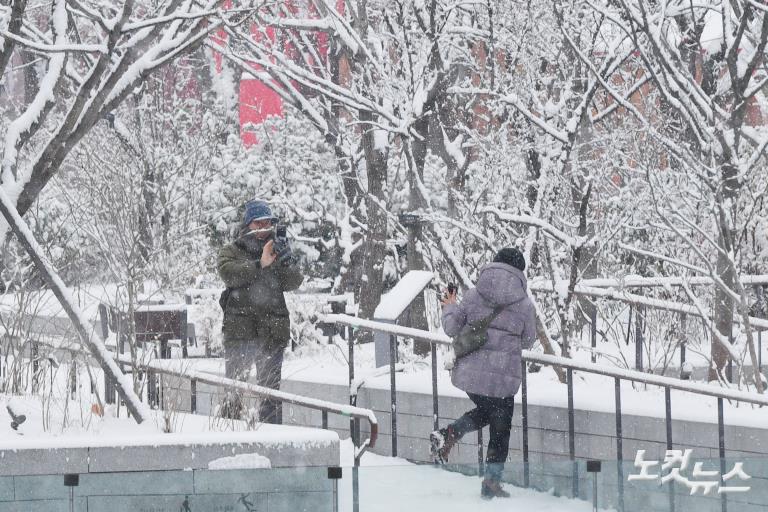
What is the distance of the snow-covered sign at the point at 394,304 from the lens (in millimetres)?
7582

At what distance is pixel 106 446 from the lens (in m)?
4.76

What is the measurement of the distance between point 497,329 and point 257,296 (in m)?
1.46

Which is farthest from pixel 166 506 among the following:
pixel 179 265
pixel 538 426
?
pixel 179 265

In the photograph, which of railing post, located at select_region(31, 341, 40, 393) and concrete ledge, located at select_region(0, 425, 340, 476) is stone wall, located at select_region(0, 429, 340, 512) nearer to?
concrete ledge, located at select_region(0, 425, 340, 476)

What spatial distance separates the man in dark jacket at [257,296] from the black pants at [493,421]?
3.72 ft

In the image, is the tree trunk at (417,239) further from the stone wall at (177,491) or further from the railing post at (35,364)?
the stone wall at (177,491)

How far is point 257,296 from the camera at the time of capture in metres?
6.52

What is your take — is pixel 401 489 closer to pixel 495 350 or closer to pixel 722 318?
pixel 495 350

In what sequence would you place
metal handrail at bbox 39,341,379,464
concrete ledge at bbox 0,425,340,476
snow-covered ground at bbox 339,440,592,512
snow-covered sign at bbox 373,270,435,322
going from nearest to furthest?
snow-covered ground at bbox 339,440,592,512, concrete ledge at bbox 0,425,340,476, metal handrail at bbox 39,341,379,464, snow-covered sign at bbox 373,270,435,322

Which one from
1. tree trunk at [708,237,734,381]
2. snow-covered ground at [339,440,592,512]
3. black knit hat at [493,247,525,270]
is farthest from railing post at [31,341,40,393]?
tree trunk at [708,237,734,381]

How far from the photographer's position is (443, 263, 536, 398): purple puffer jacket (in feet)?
19.4

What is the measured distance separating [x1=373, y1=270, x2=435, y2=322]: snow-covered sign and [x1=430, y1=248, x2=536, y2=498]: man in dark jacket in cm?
147

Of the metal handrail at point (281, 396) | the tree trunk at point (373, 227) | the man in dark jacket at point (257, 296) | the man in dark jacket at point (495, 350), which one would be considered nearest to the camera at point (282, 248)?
the man in dark jacket at point (257, 296)

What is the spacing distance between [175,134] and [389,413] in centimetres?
993
